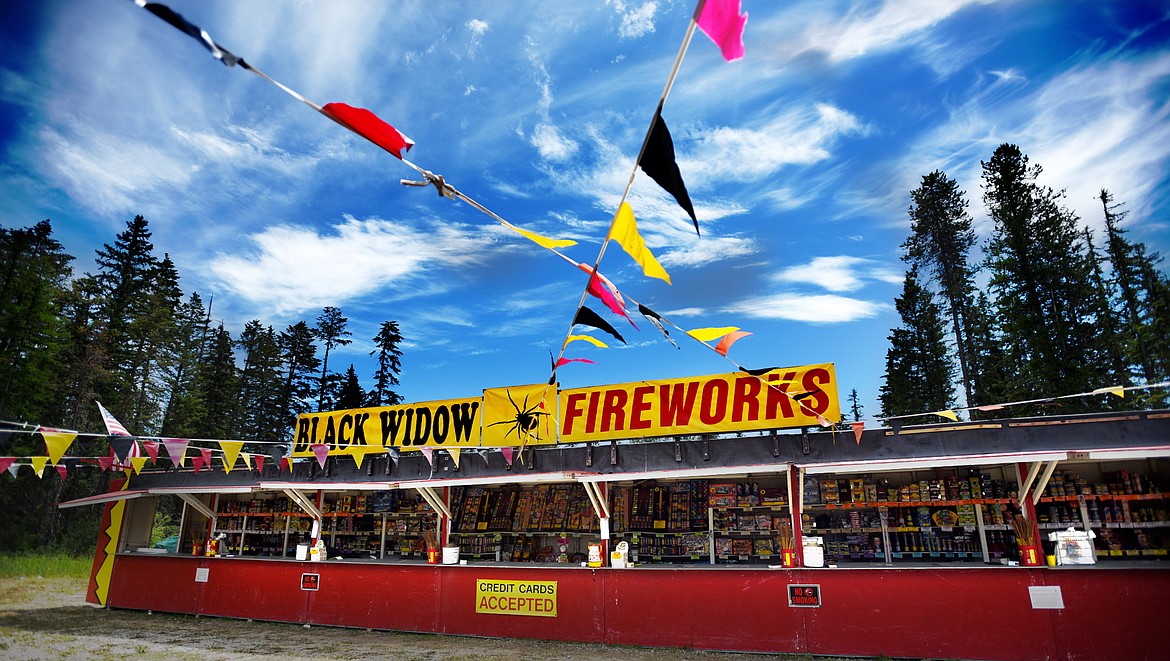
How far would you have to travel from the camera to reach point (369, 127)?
4.53 metres

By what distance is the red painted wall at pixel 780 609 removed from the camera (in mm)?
8758

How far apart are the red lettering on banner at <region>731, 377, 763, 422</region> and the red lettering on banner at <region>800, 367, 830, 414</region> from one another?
32.1 inches

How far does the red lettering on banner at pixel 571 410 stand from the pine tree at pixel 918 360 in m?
33.5

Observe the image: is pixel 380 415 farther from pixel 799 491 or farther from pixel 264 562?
pixel 799 491

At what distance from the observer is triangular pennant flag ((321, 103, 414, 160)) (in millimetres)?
4406

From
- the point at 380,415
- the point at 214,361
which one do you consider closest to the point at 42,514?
the point at 214,361

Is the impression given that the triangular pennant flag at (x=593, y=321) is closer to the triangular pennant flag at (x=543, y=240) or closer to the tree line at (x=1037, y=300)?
the triangular pennant flag at (x=543, y=240)

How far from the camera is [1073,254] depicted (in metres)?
30.6

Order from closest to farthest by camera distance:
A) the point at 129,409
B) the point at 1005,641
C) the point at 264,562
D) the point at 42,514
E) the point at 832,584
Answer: the point at 1005,641 < the point at 832,584 < the point at 264,562 < the point at 42,514 < the point at 129,409

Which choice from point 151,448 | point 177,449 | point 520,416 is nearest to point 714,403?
point 520,416

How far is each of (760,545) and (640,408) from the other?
3454 mm

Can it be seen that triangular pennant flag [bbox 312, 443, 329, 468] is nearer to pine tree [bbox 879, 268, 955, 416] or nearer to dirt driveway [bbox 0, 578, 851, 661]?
dirt driveway [bbox 0, 578, 851, 661]

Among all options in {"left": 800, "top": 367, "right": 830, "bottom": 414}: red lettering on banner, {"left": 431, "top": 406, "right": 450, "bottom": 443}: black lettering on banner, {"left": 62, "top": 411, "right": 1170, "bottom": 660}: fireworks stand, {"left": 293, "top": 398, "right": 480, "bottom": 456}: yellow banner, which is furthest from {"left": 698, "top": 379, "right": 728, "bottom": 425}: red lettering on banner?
{"left": 431, "top": 406, "right": 450, "bottom": 443}: black lettering on banner

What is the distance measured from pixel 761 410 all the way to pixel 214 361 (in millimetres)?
48305
